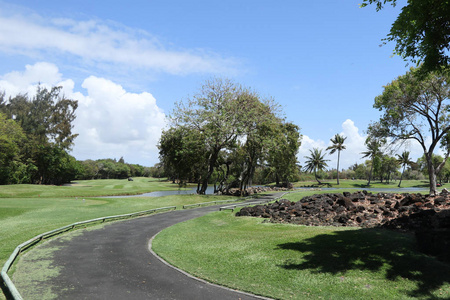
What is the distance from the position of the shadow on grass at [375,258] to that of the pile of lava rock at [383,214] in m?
0.82

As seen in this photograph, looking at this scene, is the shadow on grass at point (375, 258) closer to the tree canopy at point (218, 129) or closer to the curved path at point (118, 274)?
the curved path at point (118, 274)

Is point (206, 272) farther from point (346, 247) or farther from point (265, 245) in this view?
point (346, 247)

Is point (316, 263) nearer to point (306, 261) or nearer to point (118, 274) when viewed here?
point (306, 261)

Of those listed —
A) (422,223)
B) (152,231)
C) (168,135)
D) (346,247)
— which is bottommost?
(152,231)

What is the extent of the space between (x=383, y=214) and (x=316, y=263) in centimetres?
886

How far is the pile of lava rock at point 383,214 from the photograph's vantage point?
1109cm

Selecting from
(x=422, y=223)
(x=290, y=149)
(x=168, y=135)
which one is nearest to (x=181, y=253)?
(x=422, y=223)

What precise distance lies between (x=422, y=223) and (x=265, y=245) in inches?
307

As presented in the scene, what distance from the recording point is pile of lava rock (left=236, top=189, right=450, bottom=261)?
1109cm

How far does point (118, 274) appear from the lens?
386 inches

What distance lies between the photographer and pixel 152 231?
1728cm

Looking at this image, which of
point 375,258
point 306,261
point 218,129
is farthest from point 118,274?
point 218,129

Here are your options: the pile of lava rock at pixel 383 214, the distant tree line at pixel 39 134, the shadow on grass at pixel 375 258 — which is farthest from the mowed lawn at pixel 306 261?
the distant tree line at pixel 39 134

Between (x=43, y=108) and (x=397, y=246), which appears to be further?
(x=43, y=108)
